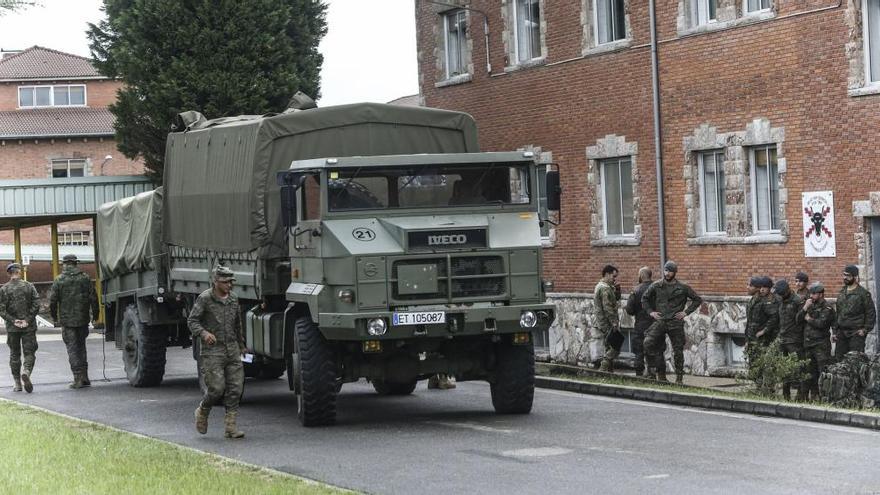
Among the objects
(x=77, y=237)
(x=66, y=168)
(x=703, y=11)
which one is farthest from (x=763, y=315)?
(x=66, y=168)

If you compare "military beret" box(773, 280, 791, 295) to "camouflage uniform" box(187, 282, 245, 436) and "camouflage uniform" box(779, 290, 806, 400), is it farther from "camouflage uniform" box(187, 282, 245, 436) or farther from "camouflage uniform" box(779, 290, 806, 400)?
"camouflage uniform" box(187, 282, 245, 436)

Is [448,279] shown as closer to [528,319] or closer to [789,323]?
[528,319]

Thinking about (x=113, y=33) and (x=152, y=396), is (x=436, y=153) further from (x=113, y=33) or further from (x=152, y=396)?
(x=113, y=33)

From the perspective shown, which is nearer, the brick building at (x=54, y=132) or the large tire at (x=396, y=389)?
the large tire at (x=396, y=389)

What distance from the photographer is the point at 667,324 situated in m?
20.5

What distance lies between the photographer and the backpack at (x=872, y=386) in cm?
1623

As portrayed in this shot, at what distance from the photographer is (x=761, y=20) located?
21.9 metres

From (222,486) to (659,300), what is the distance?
10.6 metres

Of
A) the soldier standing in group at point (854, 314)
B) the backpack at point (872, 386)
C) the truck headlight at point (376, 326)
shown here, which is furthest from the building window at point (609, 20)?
the truck headlight at point (376, 326)

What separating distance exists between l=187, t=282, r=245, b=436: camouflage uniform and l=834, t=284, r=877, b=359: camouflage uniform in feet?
24.8

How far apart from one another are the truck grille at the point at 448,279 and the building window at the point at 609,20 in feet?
35.7

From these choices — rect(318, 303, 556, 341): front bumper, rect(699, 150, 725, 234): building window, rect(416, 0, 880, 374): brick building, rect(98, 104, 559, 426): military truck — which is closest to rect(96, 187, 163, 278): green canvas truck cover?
rect(98, 104, 559, 426): military truck

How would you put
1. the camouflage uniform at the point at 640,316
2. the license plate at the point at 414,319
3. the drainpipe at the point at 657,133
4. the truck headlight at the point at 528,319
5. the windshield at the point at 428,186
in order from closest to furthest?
the license plate at the point at 414,319
the truck headlight at the point at 528,319
the windshield at the point at 428,186
the camouflage uniform at the point at 640,316
the drainpipe at the point at 657,133

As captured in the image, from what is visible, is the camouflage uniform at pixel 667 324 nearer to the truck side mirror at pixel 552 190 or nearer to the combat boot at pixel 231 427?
the truck side mirror at pixel 552 190
